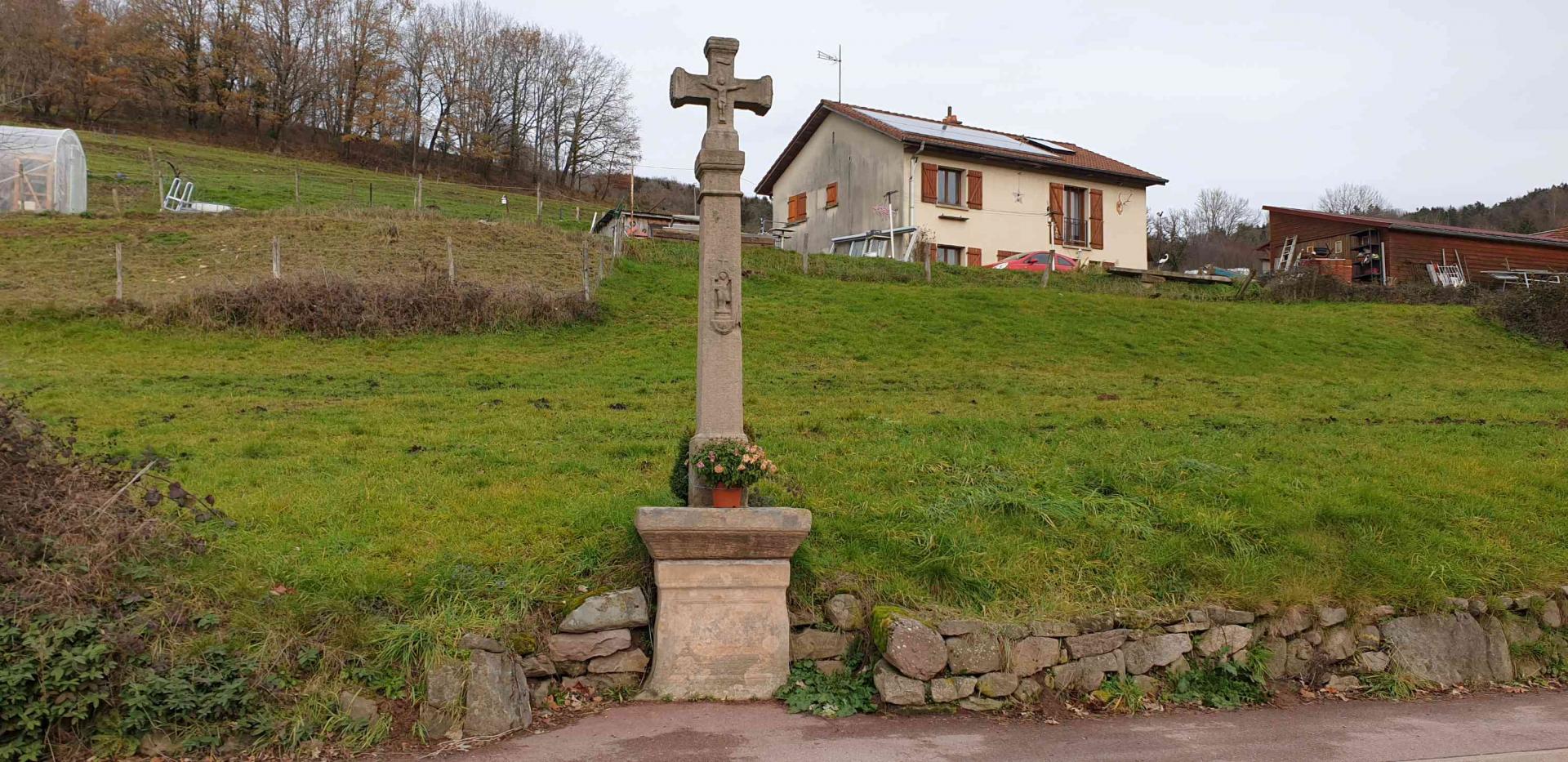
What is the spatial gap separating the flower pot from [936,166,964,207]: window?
26.3m

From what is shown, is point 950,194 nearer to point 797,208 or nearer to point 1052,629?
point 797,208

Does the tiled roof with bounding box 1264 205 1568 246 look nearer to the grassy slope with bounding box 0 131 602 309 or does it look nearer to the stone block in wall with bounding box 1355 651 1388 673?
the grassy slope with bounding box 0 131 602 309

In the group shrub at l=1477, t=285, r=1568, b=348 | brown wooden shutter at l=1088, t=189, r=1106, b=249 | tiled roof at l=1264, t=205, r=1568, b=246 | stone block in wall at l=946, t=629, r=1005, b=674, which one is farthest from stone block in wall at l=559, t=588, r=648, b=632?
tiled roof at l=1264, t=205, r=1568, b=246

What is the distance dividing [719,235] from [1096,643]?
3535mm

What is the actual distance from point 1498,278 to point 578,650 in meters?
39.1

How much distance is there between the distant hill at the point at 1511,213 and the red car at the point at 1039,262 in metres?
43.4

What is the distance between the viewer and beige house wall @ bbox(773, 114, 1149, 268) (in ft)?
99.6

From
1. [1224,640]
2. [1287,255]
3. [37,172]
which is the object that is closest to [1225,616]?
A: [1224,640]

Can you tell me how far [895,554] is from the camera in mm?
6617

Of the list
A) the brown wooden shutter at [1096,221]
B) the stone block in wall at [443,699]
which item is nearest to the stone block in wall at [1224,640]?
the stone block in wall at [443,699]

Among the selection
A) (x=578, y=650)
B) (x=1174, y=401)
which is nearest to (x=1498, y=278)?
(x=1174, y=401)

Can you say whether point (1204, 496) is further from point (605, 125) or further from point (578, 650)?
point (605, 125)

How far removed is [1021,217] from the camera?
31.9m

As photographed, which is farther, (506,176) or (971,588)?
(506,176)
